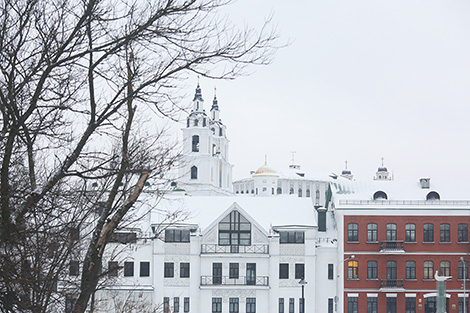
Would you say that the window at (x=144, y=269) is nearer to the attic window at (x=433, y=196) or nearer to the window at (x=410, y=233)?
the window at (x=410, y=233)

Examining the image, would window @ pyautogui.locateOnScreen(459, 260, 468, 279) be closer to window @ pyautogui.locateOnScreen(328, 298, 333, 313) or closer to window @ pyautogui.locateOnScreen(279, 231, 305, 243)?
window @ pyautogui.locateOnScreen(328, 298, 333, 313)

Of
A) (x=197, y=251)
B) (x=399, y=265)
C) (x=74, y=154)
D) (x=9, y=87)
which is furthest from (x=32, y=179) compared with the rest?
(x=399, y=265)

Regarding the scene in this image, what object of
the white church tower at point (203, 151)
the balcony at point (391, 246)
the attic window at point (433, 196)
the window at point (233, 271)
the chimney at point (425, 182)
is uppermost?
the white church tower at point (203, 151)

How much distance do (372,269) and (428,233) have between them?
16.9ft

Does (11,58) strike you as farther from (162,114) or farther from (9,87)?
(162,114)

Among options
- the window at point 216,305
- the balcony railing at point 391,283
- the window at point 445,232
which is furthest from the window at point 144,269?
the window at point 445,232

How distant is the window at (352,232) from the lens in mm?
53750

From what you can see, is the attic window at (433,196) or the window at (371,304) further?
the attic window at (433,196)

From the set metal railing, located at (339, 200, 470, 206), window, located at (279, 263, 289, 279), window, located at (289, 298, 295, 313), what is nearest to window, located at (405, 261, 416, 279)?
metal railing, located at (339, 200, 470, 206)

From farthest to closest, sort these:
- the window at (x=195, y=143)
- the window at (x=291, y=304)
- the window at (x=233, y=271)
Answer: the window at (x=195, y=143), the window at (x=233, y=271), the window at (x=291, y=304)

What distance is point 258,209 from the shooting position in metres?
56.6

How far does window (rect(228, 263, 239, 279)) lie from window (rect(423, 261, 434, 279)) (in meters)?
14.2

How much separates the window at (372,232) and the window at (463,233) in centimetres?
642

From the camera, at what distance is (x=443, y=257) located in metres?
53.5
